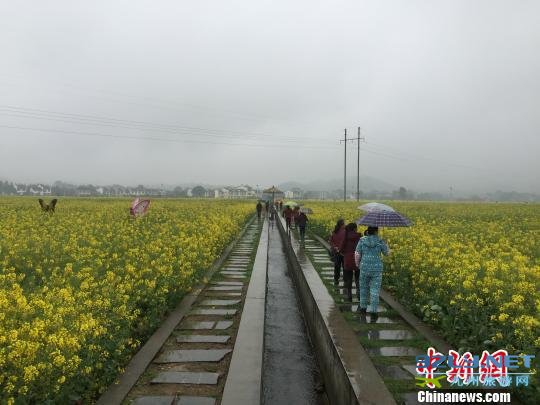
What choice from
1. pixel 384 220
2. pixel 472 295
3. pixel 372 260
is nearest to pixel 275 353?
pixel 372 260

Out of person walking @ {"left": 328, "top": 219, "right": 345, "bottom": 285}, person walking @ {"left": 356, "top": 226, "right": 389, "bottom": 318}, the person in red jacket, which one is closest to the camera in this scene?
person walking @ {"left": 356, "top": 226, "right": 389, "bottom": 318}

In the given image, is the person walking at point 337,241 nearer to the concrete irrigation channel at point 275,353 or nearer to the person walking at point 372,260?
the concrete irrigation channel at point 275,353

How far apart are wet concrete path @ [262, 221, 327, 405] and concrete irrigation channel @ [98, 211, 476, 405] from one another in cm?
2

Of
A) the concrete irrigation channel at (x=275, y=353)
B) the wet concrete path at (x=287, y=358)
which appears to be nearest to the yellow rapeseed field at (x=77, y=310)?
the concrete irrigation channel at (x=275, y=353)

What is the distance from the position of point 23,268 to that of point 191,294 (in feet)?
12.5

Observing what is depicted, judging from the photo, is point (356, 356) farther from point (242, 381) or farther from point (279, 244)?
point (279, 244)

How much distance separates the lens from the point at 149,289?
738 centimetres

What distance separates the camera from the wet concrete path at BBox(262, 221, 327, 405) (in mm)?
5992
